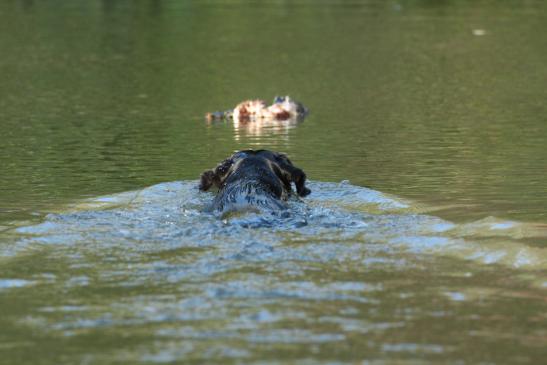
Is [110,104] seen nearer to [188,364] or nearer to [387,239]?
[387,239]

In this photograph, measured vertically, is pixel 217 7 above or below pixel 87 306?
above

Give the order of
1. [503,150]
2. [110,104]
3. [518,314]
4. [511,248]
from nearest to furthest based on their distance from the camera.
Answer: [518,314], [511,248], [503,150], [110,104]

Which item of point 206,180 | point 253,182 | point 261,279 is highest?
point 253,182

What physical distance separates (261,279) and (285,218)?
227 centimetres

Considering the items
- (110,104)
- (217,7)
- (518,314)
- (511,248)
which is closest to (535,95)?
(110,104)

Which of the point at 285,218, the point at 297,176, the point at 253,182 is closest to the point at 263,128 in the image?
the point at 297,176

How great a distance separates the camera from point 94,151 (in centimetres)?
1653

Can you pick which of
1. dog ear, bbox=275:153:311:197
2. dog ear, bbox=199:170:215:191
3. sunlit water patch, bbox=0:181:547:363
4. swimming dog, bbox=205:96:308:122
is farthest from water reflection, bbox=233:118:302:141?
sunlit water patch, bbox=0:181:547:363

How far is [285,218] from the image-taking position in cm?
1002

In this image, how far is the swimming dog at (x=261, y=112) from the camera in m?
20.2

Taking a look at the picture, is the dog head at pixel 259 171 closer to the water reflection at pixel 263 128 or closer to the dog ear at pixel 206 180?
the dog ear at pixel 206 180

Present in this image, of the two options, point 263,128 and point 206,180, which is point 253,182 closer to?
point 206,180

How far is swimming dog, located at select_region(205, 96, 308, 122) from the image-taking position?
2025 centimetres

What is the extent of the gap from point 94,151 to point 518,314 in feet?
33.8
